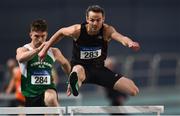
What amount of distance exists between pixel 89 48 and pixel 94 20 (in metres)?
0.35

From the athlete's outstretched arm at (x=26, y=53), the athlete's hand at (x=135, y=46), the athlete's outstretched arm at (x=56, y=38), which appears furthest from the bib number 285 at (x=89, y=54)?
the athlete's hand at (x=135, y=46)

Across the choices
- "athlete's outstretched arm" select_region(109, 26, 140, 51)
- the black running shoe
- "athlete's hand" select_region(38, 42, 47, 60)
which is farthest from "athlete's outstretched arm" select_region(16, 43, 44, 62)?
"athlete's outstretched arm" select_region(109, 26, 140, 51)

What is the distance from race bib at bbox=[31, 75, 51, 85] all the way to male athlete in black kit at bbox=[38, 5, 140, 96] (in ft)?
1.26

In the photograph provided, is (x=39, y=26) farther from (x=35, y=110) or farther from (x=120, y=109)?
(x=120, y=109)

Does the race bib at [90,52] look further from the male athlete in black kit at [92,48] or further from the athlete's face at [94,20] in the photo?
the athlete's face at [94,20]

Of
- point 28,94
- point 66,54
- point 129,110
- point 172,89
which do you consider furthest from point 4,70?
point 129,110

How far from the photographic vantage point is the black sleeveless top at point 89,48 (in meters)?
8.10

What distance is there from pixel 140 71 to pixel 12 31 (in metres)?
4.04

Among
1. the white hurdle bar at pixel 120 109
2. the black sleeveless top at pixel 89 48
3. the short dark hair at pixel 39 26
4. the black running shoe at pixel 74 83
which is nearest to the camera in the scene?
the white hurdle bar at pixel 120 109

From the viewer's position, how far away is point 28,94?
8.53m

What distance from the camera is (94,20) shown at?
26.1ft

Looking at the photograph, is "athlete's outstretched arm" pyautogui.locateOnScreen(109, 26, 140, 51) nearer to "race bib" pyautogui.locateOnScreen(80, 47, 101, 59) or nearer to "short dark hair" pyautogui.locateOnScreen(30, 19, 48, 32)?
"race bib" pyautogui.locateOnScreen(80, 47, 101, 59)

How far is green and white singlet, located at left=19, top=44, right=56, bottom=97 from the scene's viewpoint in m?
8.43

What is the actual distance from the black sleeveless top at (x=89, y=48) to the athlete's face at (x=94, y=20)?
105 millimetres
